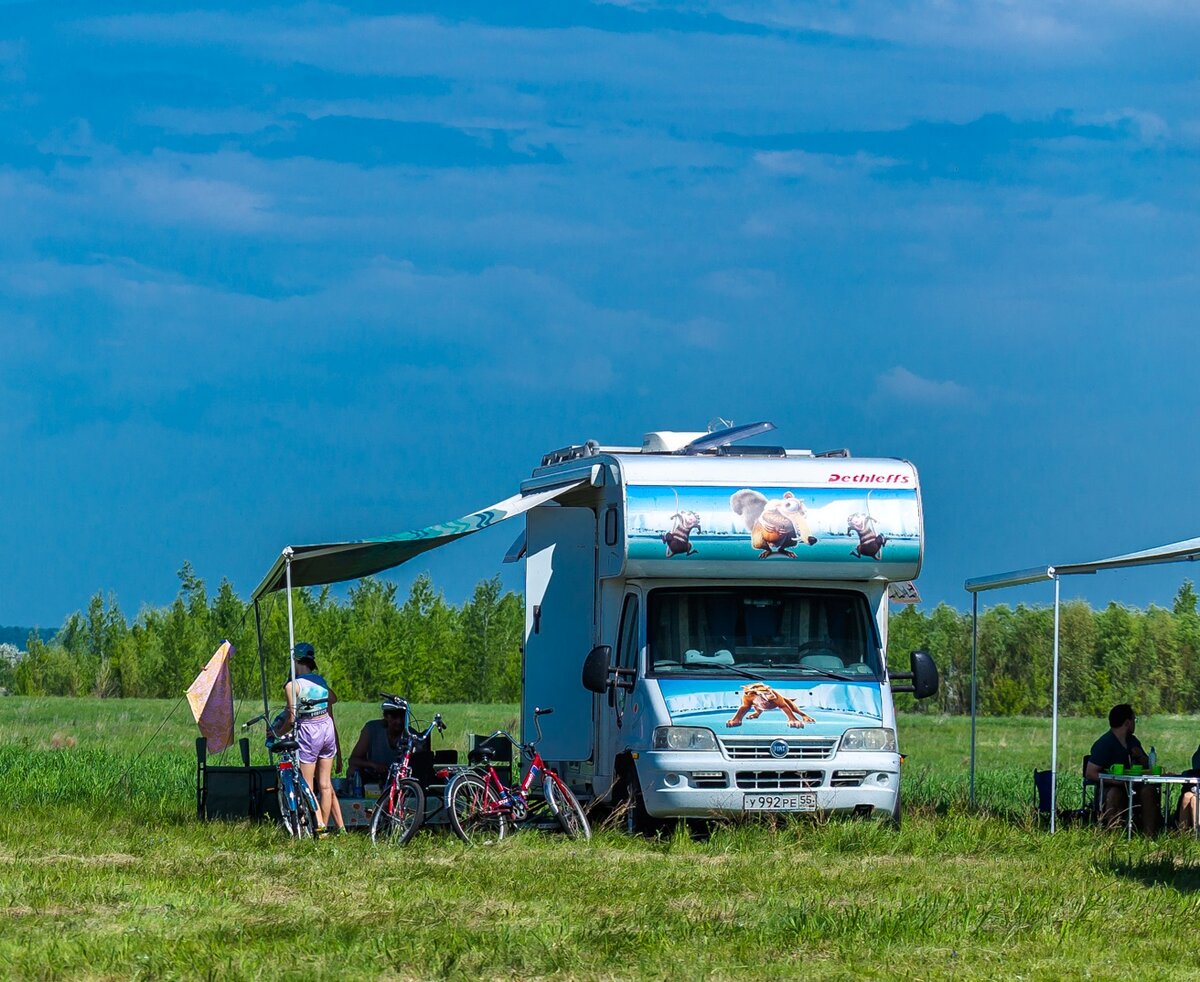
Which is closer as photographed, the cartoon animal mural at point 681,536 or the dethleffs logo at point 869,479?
the cartoon animal mural at point 681,536

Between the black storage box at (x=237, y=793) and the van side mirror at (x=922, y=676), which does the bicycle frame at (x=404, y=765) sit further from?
the van side mirror at (x=922, y=676)

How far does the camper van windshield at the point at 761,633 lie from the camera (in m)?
14.4

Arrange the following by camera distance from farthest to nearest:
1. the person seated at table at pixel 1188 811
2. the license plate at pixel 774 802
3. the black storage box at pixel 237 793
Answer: the black storage box at pixel 237 793 < the person seated at table at pixel 1188 811 < the license plate at pixel 774 802

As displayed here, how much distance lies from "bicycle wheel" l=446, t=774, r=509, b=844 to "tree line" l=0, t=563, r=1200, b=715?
53.7m

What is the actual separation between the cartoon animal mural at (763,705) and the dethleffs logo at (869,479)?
5.66 ft

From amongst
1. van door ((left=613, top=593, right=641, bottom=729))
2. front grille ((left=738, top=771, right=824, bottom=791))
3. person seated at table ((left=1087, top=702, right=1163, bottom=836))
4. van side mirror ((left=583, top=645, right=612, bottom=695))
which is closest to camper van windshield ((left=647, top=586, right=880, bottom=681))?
van door ((left=613, top=593, right=641, bottom=729))

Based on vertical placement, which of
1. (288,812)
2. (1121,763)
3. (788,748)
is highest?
(788,748)

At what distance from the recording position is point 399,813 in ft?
45.8

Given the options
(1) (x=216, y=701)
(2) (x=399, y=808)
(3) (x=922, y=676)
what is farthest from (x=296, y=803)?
(3) (x=922, y=676)

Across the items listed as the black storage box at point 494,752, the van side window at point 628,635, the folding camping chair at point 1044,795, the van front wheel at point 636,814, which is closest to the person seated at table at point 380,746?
the black storage box at point 494,752

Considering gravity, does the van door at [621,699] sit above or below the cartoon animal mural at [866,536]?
below

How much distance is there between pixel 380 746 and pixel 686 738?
3.29 meters

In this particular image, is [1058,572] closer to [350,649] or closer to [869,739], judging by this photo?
[869,739]

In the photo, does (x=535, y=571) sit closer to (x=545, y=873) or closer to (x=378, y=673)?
(x=545, y=873)
